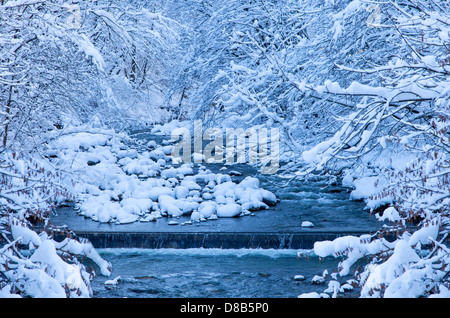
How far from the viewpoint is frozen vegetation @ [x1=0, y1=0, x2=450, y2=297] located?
17.5ft

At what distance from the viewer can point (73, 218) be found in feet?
32.0

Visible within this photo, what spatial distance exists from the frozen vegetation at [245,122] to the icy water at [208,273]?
1.34 ft

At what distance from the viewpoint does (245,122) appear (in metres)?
9.68

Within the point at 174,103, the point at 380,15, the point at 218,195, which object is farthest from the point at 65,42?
the point at 174,103

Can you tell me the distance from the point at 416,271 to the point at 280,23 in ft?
32.1

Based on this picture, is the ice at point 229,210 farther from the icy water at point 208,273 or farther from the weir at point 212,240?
the icy water at point 208,273

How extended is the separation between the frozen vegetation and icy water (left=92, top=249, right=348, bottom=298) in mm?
407

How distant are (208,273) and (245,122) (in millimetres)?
3183

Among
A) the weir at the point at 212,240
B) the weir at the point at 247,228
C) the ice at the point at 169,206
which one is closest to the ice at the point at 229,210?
the weir at the point at 247,228

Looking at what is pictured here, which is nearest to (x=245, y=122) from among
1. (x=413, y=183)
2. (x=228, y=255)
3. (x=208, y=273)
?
(x=228, y=255)

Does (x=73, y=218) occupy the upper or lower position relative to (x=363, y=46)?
lower

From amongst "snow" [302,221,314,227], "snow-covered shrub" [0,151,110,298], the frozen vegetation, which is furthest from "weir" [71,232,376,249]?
"snow-covered shrub" [0,151,110,298]
